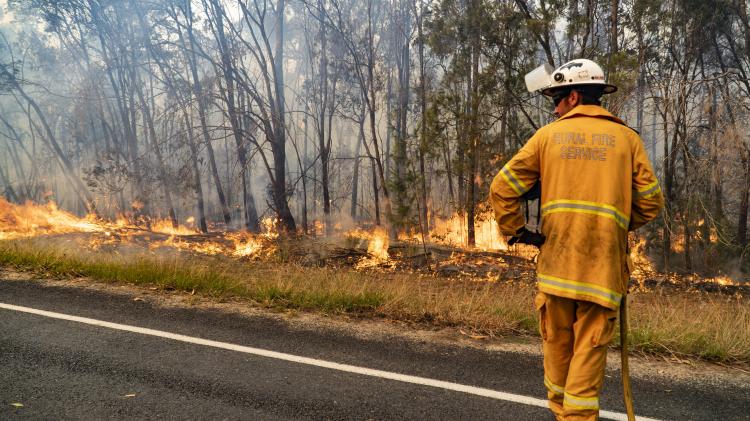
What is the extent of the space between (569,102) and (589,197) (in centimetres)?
65

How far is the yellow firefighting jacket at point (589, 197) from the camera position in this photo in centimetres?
247

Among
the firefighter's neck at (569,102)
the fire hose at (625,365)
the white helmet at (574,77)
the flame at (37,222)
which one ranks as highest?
the white helmet at (574,77)

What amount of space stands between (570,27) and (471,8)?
8.30 feet

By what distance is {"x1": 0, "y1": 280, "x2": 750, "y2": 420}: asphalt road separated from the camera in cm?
307

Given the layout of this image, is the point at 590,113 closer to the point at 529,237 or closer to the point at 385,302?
the point at 529,237

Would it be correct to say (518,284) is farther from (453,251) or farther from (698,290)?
(698,290)

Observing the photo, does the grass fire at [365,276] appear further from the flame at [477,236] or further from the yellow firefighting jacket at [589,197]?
the yellow firefighting jacket at [589,197]

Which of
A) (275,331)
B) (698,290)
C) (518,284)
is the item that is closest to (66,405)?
(275,331)

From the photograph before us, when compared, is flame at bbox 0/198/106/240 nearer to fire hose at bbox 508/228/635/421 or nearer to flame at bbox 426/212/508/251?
→ flame at bbox 426/212/508/251

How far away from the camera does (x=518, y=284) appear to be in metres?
9.77

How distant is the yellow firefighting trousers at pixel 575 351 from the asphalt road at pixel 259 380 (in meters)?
0.52

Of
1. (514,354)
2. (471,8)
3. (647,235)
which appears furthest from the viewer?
(647,235)

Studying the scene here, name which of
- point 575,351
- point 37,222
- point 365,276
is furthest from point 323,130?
point 575,351

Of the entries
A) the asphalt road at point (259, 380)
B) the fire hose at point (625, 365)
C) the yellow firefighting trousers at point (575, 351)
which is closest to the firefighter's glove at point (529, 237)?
the yellow firefighting trousers at point (575, 351)
